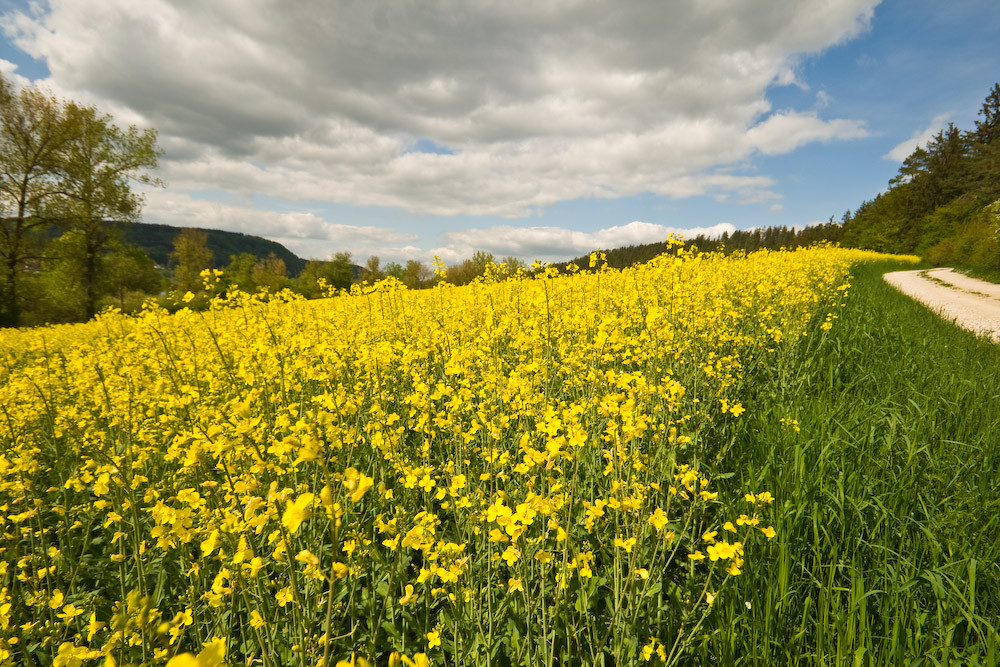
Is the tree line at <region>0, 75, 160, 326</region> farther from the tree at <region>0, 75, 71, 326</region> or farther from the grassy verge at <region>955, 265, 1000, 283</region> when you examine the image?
the grassy verge at <region>955, 265, 1000, 283</region>

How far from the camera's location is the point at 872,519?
2568 millimetres

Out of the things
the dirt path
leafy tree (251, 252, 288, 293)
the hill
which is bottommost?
the dirt path

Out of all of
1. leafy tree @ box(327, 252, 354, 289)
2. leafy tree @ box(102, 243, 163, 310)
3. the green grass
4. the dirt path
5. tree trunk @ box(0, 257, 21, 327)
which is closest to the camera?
the green grass

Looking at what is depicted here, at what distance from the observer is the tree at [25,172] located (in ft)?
68.8

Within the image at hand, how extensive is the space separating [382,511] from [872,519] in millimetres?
3212

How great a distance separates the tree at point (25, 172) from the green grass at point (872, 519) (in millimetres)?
31817

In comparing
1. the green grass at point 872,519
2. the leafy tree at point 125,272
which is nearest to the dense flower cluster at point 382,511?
the green grass at point 872,519

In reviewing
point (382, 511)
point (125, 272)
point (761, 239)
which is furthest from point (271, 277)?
point (761, 239)

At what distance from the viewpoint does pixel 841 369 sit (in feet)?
16.9

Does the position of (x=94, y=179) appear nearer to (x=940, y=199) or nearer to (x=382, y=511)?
(x=382, y=511)

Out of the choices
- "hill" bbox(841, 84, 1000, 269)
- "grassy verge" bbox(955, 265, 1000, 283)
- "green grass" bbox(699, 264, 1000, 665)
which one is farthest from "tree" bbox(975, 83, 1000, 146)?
"green grass" bbox(699, 264, 1000, 665)

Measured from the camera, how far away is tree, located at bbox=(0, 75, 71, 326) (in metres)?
21.0

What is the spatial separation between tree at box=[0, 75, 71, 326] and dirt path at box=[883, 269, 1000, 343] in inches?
1437

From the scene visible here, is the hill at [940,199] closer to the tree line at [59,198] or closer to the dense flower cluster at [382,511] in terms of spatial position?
the dense flower cluster at [382,511]
